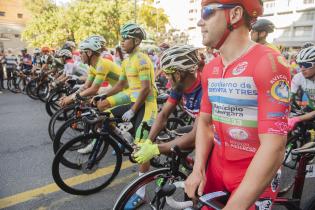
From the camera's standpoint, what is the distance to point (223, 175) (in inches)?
64.2

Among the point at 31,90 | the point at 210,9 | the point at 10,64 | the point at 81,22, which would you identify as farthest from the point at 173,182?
the point at 81,22

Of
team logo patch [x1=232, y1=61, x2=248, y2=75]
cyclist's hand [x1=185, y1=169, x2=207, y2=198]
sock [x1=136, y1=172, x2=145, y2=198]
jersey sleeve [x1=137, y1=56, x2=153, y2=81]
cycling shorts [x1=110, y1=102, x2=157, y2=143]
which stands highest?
team logo patch [x1=232, y1=61, x2=248, y2=75]

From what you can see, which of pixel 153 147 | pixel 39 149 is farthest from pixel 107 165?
pixel 153 147

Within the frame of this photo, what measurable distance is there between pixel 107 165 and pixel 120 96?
1117 mm

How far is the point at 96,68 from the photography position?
4906 millimetres

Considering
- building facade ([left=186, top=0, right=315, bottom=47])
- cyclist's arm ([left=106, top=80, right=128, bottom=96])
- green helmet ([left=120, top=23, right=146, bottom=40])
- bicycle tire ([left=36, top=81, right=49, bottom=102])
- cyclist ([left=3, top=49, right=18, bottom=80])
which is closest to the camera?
green helmet ([left=120, top=23, right=146, bottom=40])

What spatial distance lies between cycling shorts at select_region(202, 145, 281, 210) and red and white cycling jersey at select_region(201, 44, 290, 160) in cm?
6

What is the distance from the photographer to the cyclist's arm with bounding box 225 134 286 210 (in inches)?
46.5

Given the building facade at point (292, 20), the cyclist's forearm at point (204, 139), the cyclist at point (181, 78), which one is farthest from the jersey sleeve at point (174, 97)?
the building facade at point (292, 20)

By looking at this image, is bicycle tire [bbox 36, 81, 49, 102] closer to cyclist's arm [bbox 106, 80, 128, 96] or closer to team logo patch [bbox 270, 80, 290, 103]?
cyclist's arm [bbox 106, 80, 128, 96]

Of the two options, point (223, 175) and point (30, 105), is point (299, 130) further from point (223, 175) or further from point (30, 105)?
point (30, 105)

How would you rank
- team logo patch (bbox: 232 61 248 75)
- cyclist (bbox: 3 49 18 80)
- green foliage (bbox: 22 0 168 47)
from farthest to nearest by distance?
green foliage (bbox: 22 0 168 47)
cyclist (bbox: 3 49 18 80)
team logo patch (bbox: 232 61 248 75)

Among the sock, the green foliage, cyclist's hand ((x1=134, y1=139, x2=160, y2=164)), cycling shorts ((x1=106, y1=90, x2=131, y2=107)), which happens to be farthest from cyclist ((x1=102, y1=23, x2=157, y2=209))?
the green foliage

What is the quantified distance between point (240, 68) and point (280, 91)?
0.24 m
